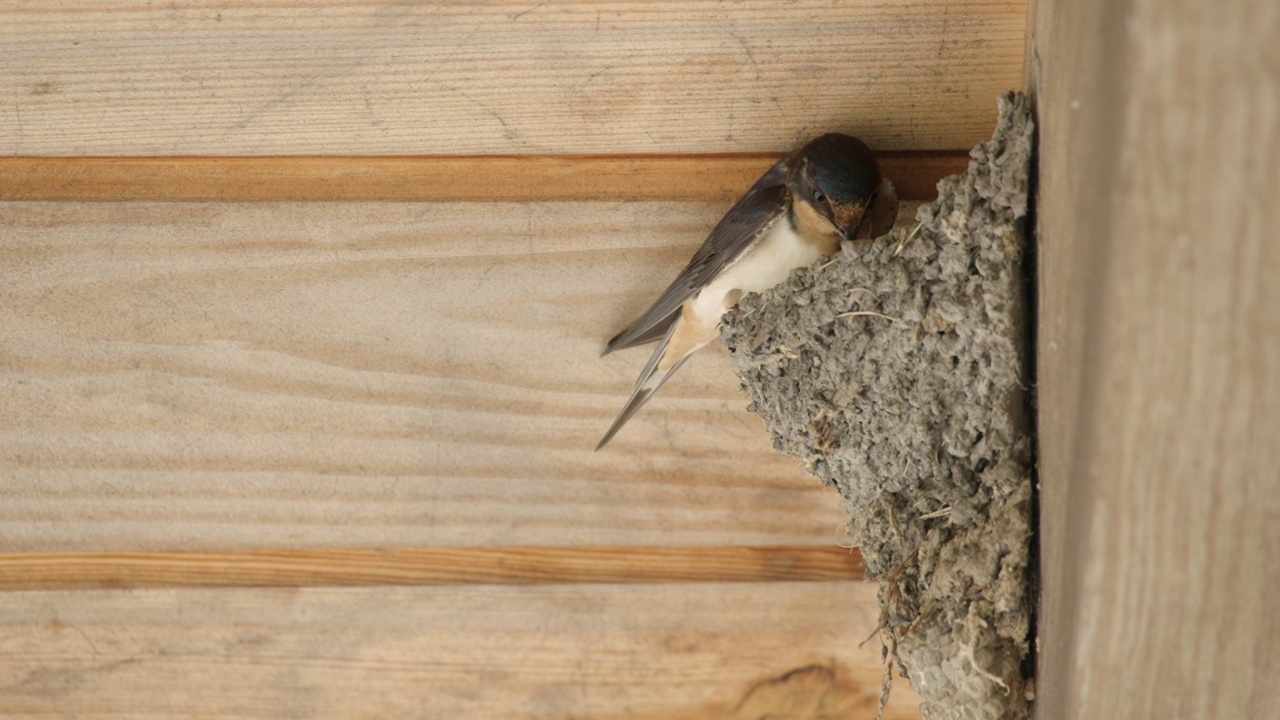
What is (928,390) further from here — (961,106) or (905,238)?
(961,106)

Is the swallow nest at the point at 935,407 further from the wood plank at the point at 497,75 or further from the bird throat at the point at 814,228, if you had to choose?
the wood plank at the point at 497,75

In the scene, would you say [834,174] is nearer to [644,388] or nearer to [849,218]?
[849,218]

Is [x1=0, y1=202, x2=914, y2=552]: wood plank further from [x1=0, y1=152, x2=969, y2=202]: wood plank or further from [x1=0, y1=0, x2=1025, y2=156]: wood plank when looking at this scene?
[x1=0, y1=0, x2=1025, y2=156]: wood plank

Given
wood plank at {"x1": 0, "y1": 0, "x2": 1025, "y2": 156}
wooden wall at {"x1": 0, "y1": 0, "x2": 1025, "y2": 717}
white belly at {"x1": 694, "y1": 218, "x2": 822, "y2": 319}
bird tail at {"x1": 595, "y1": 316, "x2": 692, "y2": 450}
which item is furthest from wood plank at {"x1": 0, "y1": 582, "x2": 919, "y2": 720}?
wood plank at {"x1": 0, "y1": 0, "x2": 1025, "y2": 156}

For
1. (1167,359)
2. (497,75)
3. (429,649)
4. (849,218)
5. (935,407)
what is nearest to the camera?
(1167,359)

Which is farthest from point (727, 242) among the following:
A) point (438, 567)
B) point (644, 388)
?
point (438, 567)

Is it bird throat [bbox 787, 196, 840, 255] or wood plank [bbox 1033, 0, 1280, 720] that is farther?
bird throat [bbox 787, 196, 840, 255]

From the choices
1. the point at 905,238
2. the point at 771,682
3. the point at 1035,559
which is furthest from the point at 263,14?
the point at 771,682

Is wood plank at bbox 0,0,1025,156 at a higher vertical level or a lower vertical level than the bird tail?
higher
